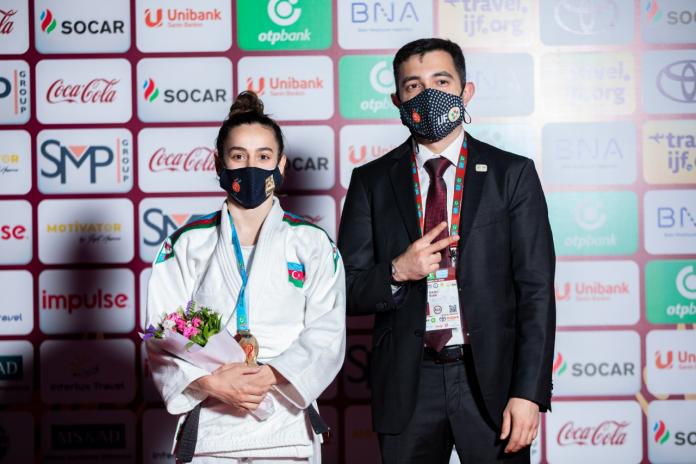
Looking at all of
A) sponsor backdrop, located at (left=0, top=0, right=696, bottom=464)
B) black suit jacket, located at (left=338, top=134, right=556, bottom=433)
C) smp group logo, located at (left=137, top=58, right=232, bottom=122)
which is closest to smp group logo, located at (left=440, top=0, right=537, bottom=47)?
sponsor backdrop, located at (left=0, top=0, right=696, bottom=464)

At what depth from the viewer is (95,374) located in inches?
144

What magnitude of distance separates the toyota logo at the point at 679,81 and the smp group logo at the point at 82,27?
2531mm

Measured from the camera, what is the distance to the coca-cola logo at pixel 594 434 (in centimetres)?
357

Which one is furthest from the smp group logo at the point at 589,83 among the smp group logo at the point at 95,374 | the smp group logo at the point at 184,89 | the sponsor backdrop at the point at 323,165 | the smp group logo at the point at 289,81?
the smp group logo at the point at 95,374

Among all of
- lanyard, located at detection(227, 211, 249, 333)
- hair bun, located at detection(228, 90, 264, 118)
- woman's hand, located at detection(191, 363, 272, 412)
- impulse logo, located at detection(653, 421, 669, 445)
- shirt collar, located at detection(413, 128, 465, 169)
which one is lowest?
impulse logo, located at detection(653, 421, 669, 445)

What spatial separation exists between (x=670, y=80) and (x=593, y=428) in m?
1.67

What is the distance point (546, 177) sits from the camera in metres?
3.58

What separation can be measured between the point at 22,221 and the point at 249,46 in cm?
137

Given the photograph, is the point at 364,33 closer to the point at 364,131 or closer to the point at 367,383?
the point at 364,131

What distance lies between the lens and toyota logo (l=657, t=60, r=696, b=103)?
3.56 meters

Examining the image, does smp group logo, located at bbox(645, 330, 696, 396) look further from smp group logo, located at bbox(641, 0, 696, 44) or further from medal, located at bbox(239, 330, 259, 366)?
medal, located at bbox(239, 330, 259, 366)

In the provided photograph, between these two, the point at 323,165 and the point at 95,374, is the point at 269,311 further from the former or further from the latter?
the point at 95,374

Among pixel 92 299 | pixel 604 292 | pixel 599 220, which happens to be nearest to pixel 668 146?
pixel 599 220

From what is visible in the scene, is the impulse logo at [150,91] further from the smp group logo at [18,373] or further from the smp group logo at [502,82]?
the smp group logo at [502,82]
